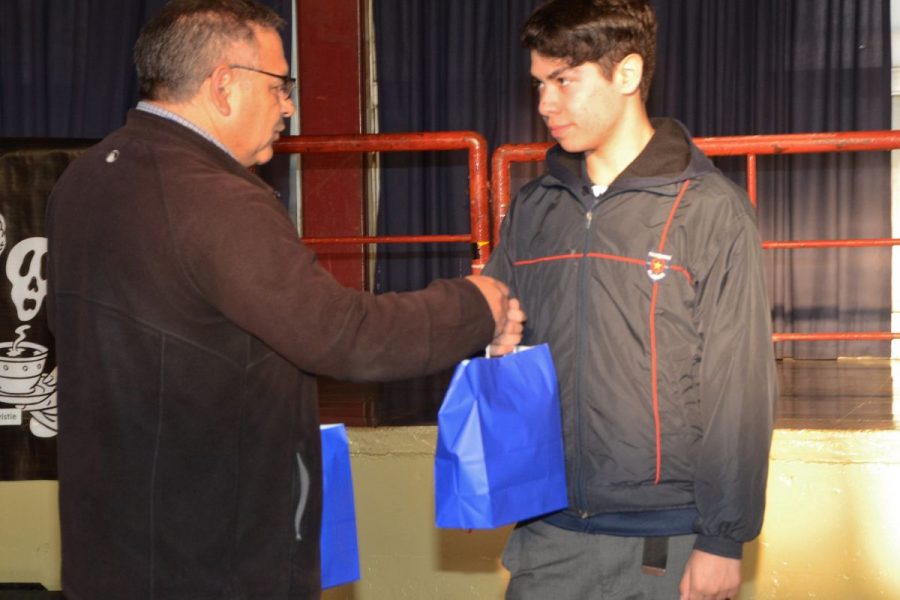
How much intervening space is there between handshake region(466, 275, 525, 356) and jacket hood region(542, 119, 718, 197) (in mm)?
203

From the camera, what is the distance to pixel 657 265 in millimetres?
1745

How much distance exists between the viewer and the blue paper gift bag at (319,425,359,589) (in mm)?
1856

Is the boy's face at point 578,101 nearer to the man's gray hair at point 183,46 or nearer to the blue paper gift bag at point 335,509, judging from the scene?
the man's gray hair at point 183,46

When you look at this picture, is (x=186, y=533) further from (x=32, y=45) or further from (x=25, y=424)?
(x=32, y=45)

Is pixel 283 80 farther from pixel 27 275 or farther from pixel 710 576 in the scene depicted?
pixel 27 275

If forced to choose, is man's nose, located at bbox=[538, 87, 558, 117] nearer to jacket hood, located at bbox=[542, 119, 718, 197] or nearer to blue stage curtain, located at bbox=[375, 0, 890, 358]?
jacket hood, located at bbox=[542, 119, 718, 197]

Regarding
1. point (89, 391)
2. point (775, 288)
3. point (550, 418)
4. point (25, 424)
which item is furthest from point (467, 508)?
point (775, 288)

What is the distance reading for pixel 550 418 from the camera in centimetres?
176

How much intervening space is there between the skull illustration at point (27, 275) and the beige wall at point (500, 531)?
1.62 feet

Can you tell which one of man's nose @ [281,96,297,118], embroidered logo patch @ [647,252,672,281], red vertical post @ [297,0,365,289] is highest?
red vertical post @ [297,0,365,289]

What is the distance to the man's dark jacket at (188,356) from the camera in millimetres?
1549

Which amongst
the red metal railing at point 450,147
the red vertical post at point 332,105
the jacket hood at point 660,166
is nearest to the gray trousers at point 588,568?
the jacket hood at point 660,166

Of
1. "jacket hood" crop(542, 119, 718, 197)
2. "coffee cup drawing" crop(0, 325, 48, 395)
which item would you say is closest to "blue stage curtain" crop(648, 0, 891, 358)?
"coffee cup drawing" crop(0, 325, 48, 395)

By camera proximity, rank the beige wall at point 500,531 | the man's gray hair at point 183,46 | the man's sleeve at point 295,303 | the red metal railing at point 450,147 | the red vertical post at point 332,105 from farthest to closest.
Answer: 1. the red vertical post at point 332,105
2. the red metal railing at point 450,147
3. the beige wall at point 500,531
4. the man's gray hair at point 183,46
5. the man's sleeve at point 295,303
